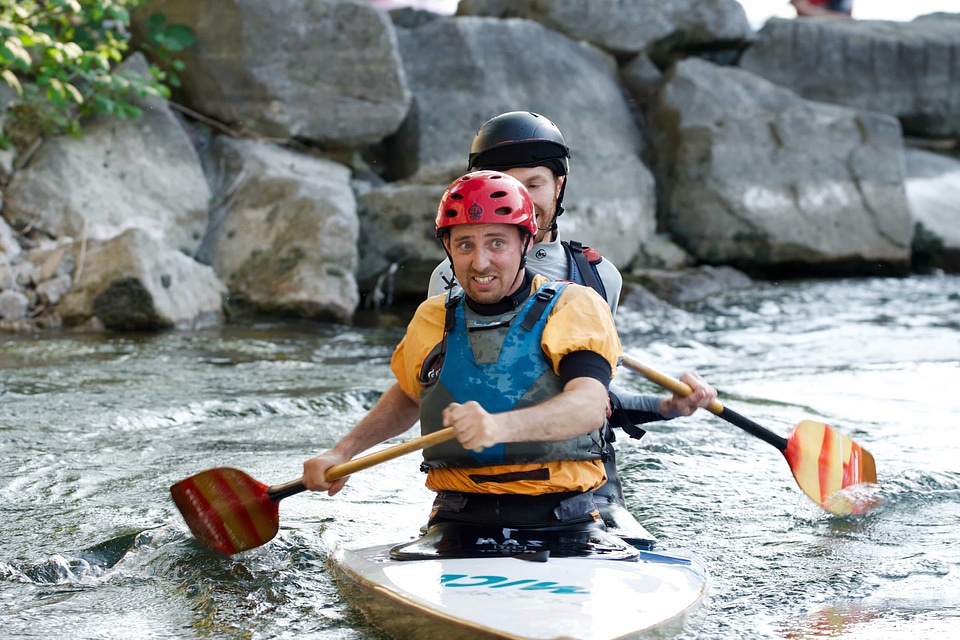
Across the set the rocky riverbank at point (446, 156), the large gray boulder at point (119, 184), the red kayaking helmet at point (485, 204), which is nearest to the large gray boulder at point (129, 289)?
the rocky riverbank at point (446, 156)

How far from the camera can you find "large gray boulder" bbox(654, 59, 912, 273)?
11.7 m

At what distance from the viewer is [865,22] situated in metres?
13.8

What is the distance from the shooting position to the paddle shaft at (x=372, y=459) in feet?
8.21

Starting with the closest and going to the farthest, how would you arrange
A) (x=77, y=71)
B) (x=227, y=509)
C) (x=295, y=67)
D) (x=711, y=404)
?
(x=227, y=509)
(x=711, y=404)
(x=77, y=71)
(x=295, y=67)

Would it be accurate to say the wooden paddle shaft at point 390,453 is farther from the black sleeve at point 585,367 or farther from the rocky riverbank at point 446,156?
the rocky riverbank at point 446,156

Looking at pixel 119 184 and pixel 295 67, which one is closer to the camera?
pixel 119 184

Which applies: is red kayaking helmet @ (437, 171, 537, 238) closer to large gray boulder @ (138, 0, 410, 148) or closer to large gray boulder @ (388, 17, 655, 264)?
large gray boulder @ (388, 17, 655, 264)

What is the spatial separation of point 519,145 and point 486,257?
896 millimetres

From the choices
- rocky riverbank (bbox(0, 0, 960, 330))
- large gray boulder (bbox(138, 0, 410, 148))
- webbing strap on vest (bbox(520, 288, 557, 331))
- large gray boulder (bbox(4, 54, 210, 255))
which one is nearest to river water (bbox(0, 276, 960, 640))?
webbing strap on vest (bbox(520, 288, 557, 331))

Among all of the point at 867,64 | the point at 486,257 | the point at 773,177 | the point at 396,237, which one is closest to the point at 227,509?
the point at 486,257

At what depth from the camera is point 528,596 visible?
2.44 m

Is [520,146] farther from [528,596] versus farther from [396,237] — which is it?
[396,237]

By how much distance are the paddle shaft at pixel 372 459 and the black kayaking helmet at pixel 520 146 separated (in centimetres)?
111

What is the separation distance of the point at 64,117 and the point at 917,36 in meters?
10.4
